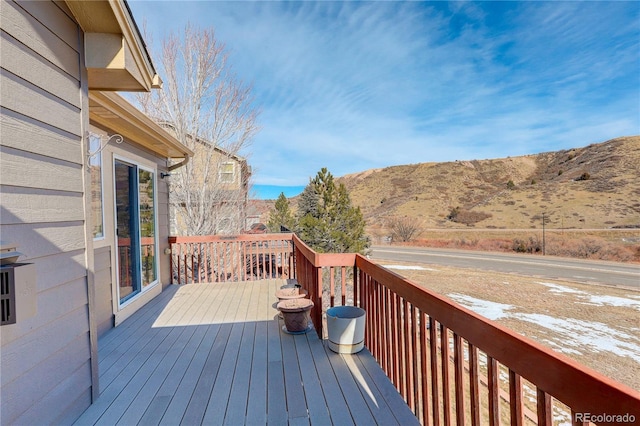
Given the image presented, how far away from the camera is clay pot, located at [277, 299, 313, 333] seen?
3.02 metres

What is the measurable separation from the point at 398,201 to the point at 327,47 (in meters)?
31.5

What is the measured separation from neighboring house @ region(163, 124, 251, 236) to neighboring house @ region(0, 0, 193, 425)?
15.4 feet

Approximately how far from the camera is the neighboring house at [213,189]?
23.3 feet

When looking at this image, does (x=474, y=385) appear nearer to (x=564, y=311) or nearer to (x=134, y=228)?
(x=134, y=228)

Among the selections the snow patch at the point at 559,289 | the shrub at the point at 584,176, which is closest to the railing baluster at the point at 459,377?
the snow patch at the point at 559,289

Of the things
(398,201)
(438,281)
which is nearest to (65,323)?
(438,281)

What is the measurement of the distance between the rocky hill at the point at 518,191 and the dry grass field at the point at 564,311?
54.2ft

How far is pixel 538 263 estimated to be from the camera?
15.0 metres

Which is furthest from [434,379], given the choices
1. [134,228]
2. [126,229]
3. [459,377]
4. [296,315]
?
[134,228]

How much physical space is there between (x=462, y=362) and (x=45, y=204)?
7.35 ft

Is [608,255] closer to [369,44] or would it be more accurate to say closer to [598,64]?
[598,64]

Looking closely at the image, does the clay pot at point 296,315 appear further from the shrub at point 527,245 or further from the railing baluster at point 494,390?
the shrub at point 527,245

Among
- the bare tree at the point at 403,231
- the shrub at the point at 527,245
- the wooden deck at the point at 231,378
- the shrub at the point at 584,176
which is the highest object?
the shrub at the point at 584,176

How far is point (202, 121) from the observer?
24.4 ft
